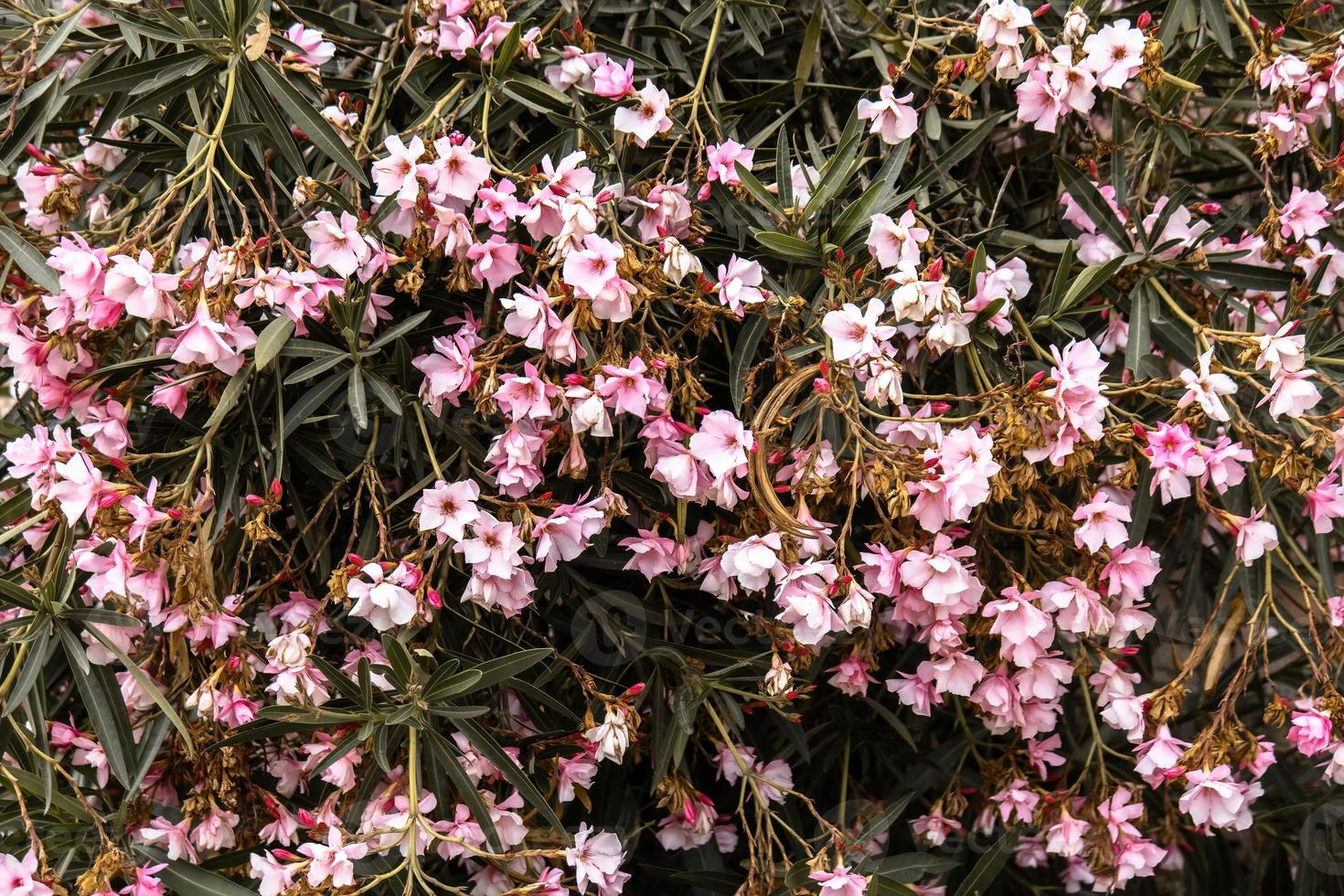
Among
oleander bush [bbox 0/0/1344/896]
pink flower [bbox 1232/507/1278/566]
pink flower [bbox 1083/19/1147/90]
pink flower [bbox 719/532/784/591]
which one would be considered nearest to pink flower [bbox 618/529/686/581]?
oleander bush [bbox 0/0/1344/896]

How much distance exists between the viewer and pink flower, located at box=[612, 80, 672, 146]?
4.16 feet

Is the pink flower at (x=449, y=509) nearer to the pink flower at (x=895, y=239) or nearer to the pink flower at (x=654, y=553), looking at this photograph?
the pink flower at (x=654, y=553)

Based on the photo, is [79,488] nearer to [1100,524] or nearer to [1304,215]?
[1100,524]

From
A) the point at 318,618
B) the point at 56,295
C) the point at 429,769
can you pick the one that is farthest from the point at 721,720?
the point at 56,295

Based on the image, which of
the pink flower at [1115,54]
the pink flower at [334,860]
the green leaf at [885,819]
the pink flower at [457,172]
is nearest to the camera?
the pink flower at [334,860]

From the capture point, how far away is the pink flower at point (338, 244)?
46.6 inches

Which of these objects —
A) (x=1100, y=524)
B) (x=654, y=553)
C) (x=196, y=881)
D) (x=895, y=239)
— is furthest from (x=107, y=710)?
(x=1100, y=524)

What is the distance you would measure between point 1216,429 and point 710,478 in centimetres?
65

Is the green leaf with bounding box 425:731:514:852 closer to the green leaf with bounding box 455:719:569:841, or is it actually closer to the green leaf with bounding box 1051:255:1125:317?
the green leaf with bounding box 455:719:569:841

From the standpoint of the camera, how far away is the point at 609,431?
113cm

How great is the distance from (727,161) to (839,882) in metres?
0.79

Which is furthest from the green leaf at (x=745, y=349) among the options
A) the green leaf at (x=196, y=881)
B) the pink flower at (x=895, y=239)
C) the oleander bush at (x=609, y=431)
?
the green leaf at (x=196, y=881)

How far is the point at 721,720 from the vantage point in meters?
1.36

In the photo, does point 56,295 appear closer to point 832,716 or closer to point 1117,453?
point 832,716
